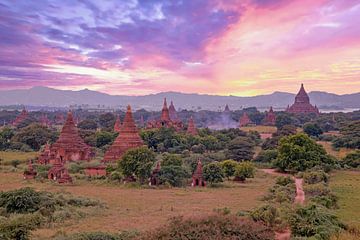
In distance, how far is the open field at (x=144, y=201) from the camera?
2244 centimetres

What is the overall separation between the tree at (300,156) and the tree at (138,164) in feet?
47.7

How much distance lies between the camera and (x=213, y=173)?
37531 millimetres

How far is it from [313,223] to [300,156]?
24965 mm

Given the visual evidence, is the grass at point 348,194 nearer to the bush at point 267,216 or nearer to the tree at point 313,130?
the bush at point 267,216

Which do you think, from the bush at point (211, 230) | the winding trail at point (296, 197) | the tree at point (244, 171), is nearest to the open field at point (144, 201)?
the tree at point (244, 171)

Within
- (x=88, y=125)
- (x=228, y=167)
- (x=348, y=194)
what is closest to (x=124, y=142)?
(x=228, y=167)

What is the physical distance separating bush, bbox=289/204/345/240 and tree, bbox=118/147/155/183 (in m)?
17.7

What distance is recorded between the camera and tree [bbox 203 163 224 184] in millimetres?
37531

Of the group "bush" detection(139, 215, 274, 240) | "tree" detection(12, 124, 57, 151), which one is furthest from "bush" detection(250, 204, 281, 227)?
"tree" detection(12, 124, 57, 151)

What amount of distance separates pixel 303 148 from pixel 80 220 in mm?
27040

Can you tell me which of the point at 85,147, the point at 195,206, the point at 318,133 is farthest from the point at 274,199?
the point at 318,133

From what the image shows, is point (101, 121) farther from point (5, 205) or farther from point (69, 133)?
point (5, 205)

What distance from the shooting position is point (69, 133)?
53062mm

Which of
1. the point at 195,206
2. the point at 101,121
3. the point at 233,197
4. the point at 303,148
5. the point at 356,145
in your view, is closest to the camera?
the point at 195,206
